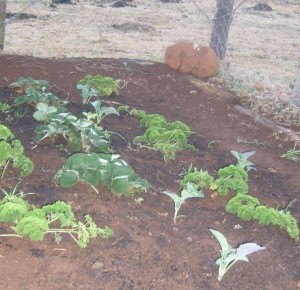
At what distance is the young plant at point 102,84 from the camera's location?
359cm

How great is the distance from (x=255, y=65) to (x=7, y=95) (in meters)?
3.36

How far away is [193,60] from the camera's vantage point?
4.22 meters

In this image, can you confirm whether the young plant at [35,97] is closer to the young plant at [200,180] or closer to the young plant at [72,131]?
the young plant at [72,131]

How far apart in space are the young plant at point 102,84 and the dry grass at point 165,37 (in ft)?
3.46

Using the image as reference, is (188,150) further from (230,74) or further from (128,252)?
(230,74)

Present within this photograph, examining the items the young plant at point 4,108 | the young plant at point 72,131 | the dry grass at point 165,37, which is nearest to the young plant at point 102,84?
the young plant at point 4,108

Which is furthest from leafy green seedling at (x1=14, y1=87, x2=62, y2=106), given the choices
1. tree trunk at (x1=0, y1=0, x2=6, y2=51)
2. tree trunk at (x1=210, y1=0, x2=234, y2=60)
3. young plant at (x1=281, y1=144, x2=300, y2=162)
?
tree trunk at (x1=210, y1=0, x2=234, y2=60)

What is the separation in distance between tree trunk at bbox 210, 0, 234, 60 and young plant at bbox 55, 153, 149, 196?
3.15 m

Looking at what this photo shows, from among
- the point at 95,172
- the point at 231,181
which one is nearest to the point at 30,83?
the point at 95,172

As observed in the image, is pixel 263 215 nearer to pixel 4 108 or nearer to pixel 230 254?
pixel 230 254

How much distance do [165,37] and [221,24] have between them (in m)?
1.85

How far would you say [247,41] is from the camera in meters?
7.08

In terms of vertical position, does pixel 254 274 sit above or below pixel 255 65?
above

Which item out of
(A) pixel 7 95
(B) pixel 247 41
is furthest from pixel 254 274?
(B) pixel 247 41
